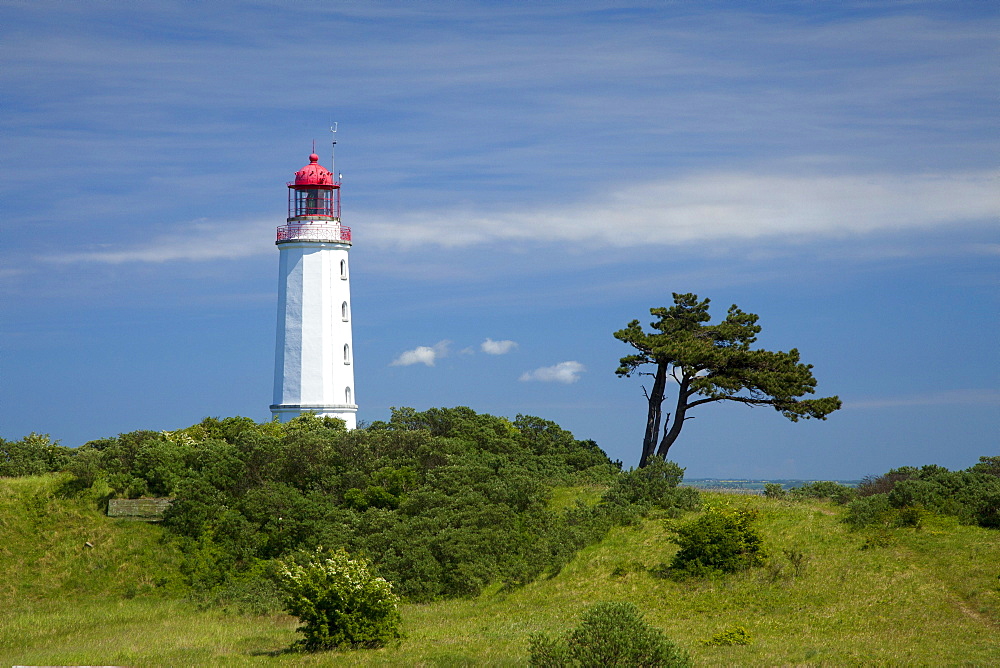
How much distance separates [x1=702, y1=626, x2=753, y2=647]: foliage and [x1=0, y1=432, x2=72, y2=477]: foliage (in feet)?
85.8

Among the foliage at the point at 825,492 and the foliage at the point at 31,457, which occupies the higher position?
the foliage at the point at 31,457

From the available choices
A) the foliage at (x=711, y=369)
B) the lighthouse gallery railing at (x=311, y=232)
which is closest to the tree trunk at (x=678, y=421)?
the foliage at (x=711, y=369)

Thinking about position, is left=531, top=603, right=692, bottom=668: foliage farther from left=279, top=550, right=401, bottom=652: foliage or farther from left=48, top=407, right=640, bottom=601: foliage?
left=48, top=407, right=640, bottom=601: foliage

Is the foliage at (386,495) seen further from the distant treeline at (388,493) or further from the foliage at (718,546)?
the foliage at (718,546)

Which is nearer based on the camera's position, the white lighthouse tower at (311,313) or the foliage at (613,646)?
the foliage at (613,646)

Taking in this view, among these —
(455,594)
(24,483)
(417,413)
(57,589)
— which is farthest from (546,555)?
(24,483)

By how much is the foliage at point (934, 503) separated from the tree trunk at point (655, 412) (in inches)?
479

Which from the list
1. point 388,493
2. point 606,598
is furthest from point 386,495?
point 606,598

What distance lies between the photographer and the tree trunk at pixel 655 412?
40906mm

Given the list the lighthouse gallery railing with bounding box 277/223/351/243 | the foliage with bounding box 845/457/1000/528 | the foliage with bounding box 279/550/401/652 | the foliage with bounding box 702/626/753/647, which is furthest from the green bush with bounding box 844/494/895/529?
the lighthouse gallery railing with bounding box 277/223/351/243

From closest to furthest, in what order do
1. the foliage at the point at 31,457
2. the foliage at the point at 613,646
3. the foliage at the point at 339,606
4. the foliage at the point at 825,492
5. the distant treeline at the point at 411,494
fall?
the foliage at the point at 613,646, the foliage at the point at 339,606, the distant treeline at the point at 411,494, the foliage at the point at 825,492, the foliage at the point at 31,457

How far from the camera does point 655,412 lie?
134 ft

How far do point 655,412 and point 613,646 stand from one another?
997 inches

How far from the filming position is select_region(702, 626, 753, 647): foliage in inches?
829
